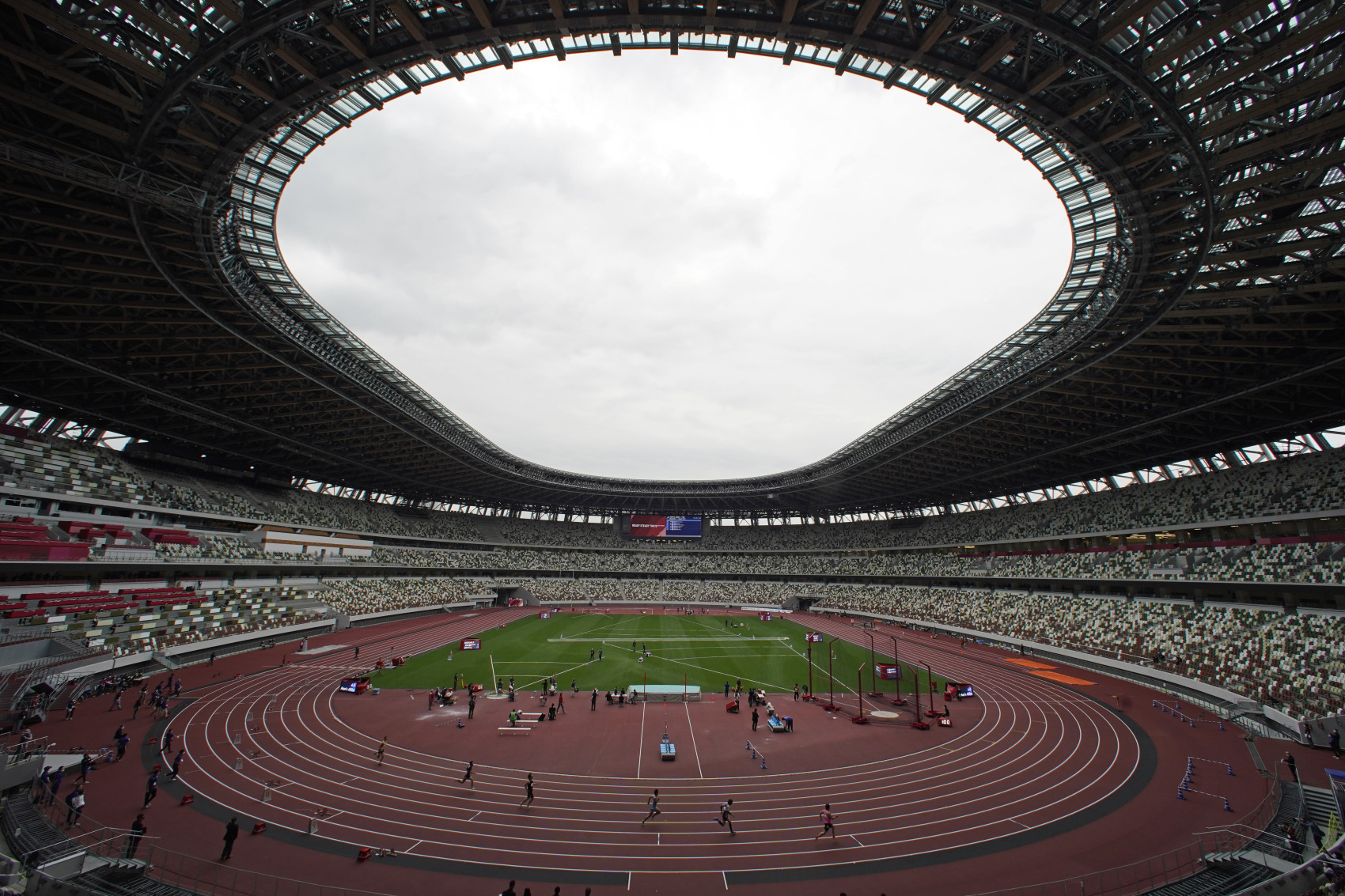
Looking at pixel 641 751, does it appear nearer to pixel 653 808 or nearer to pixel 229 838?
pixel 653 808

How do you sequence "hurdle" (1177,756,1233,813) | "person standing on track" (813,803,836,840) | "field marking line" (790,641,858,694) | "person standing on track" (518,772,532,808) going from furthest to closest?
"field marking line" (790,641,858,694) → "hurdle" (1177,756,1233,813) → "person standing on track" (518,772,532,808) → "person standing on track" (813,803,836,840)

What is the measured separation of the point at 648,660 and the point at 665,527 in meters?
53.6

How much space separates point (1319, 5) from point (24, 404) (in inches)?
2525

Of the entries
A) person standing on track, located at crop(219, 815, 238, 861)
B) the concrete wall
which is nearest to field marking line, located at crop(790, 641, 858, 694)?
person standing on track, located at crop(219, 815, 238, 861)

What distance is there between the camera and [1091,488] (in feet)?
173

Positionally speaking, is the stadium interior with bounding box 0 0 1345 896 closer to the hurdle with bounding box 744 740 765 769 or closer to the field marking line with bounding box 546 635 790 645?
the hurdle with bounding box 744 740 765 769

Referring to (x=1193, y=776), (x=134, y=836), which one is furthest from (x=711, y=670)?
(x=134, y=836)

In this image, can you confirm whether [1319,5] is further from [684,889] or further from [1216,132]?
[684,889]

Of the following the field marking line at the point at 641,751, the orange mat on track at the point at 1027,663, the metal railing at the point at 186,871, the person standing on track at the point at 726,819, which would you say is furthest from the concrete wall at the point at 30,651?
the orange mat on track at the point at 1027,663

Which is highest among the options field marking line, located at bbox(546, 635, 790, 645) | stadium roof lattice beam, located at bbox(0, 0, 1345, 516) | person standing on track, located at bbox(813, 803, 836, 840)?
stadium roof lattice beam, located at bbox(0, 0, 1345, 516)

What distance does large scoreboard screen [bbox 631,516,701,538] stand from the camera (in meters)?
94.2

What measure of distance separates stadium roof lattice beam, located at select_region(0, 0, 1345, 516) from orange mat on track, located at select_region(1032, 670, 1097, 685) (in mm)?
17517

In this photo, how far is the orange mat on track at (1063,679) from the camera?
112ft

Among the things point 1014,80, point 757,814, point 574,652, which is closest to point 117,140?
point 1014,80
